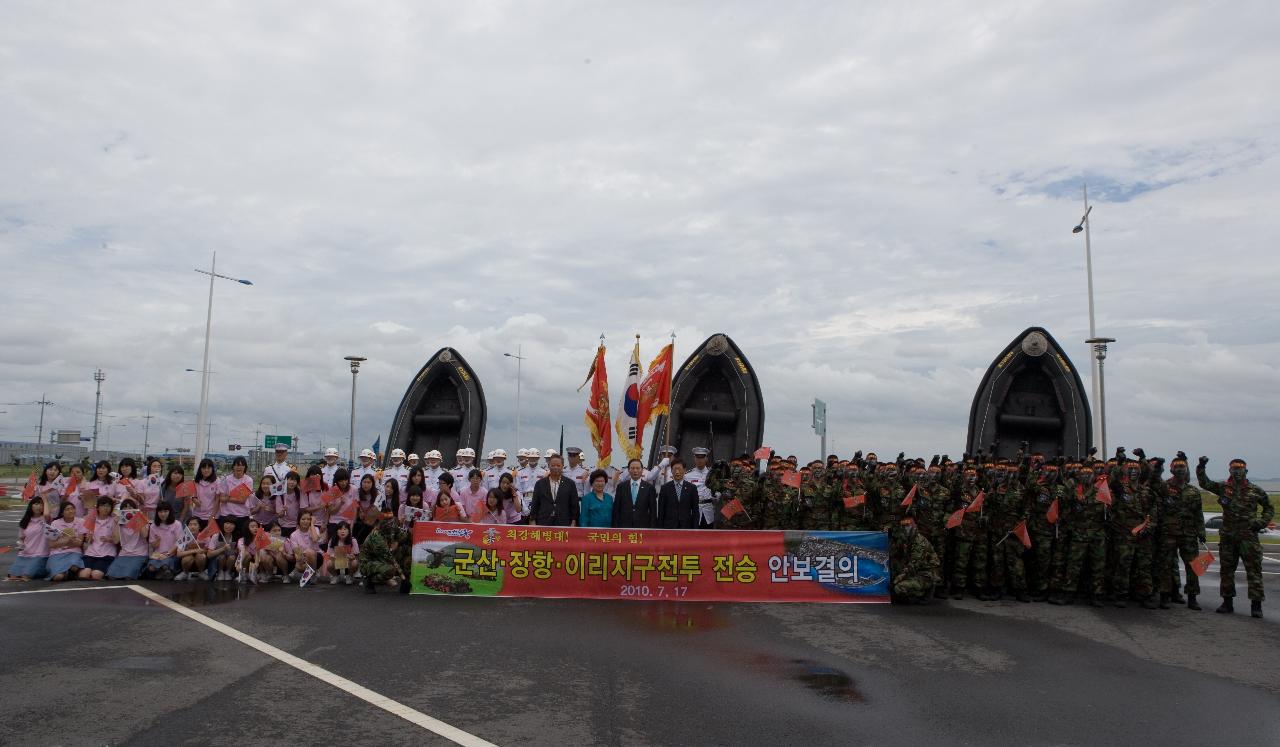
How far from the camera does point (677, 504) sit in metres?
11.3

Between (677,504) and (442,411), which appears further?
(442,411)

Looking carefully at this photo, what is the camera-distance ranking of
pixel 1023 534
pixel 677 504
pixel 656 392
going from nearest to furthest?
pixel 1023 534
pixel 677 504
pixel 656 392

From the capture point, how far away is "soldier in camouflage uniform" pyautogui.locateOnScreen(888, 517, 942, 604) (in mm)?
9664

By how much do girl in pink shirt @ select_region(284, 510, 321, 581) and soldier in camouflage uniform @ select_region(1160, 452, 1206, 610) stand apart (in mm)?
10411

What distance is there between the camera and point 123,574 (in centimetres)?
1077

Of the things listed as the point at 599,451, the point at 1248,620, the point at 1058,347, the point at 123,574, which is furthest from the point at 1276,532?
the point at 123,574

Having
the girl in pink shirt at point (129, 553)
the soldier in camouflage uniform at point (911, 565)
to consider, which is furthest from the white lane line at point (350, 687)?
the soldier in camouflage uniform at point (911, 565)

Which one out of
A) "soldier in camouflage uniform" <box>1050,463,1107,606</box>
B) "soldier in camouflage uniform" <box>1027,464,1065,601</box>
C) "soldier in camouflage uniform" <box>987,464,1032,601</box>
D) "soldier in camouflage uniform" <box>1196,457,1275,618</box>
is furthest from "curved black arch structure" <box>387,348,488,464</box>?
"soldier in camouflage uniform" <box>1196,457,1275,618</box>

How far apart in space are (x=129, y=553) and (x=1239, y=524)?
44.5ft

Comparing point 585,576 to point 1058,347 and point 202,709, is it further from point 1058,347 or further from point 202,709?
point 1058,347

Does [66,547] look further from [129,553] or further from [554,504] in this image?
[554,504]

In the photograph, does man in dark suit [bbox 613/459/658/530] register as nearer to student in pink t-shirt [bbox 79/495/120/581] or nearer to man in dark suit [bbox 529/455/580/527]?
man in dark suit [bbox 529/455/580/527]

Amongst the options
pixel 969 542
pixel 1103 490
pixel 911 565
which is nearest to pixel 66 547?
pixel 911 565

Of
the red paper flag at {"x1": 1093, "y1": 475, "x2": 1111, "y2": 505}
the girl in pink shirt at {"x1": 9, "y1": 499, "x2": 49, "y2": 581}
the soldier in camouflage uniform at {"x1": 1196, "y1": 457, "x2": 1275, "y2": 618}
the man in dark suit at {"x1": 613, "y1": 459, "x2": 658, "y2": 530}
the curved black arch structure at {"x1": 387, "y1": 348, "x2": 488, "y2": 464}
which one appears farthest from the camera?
the curved black arch structure at {"x1": 387, "y1": 348, "x2": 488, "y2": 464}
